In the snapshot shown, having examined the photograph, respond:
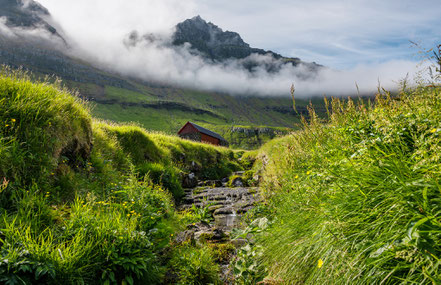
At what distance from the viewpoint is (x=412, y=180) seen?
2520 mm

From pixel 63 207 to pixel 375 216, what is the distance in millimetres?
5473

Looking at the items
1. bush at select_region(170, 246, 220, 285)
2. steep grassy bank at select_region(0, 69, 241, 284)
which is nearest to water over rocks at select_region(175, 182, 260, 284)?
bush at select_region(170, 246, 220, 285)

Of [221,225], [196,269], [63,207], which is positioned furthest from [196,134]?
[196,269]

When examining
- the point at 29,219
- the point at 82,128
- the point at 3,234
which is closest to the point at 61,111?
the point at 82,128

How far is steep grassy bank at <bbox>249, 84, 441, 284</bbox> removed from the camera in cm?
220

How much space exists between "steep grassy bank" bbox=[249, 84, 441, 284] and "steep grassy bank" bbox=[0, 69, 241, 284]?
7.86 ft

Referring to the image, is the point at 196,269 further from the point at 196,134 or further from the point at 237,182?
the point at 196,134

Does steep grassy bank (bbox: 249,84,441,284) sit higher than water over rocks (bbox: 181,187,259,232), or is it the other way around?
steep grassy bank (bbox: 249,84,441,284)

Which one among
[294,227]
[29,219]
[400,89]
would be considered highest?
[400,89]

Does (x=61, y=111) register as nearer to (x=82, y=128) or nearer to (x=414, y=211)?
(x=82, y=128)

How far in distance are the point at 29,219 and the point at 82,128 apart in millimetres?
4438

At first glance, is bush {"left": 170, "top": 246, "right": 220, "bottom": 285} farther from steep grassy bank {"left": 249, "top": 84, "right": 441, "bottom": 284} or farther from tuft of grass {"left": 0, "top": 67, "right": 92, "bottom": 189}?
tuft of grass {"left": 0, "top": 67, "right": 92, "bottom": 189}

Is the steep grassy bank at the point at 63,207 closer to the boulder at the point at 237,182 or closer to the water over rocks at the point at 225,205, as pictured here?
the water over rocks at the point at 225,205

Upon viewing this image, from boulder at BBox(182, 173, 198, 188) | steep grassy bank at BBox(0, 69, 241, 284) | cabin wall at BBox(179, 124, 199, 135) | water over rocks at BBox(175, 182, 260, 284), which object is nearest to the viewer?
steep grassy bank at BBox(0, 69, 241, 284)
